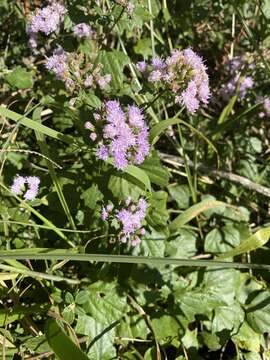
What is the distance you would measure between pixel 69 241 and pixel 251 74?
6.07 feet

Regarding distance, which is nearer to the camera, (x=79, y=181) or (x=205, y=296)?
(x=79, y=181)

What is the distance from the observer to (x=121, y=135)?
90.4 inches

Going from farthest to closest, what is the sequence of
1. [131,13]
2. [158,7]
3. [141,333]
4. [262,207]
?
[262,207], [158,7], [141,333], [131,13]

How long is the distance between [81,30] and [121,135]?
0.86 metres

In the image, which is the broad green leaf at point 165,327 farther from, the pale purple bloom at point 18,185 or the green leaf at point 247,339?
the pale purple bloom at point 18,185

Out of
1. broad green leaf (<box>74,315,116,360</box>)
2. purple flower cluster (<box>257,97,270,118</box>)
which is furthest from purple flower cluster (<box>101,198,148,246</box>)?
purple flower cluster (<box>257,97,270,118</box>)

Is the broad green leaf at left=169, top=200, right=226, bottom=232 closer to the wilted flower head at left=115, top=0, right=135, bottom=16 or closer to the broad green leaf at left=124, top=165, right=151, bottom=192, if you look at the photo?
the broad green leaf at left=124, top=165, right=151, bottom=192

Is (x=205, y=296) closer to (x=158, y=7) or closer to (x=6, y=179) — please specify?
(x=6, y=179)

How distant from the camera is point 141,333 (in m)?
2.89

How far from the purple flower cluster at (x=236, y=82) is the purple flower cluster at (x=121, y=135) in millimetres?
1414

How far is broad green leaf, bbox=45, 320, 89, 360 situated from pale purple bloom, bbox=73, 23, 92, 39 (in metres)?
1.55

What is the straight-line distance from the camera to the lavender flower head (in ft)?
7.54

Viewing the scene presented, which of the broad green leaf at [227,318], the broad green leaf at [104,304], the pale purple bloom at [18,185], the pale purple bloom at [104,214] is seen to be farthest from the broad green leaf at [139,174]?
the broad green leaf at [227,318]

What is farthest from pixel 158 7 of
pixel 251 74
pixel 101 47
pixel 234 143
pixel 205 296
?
pixel 205 296
